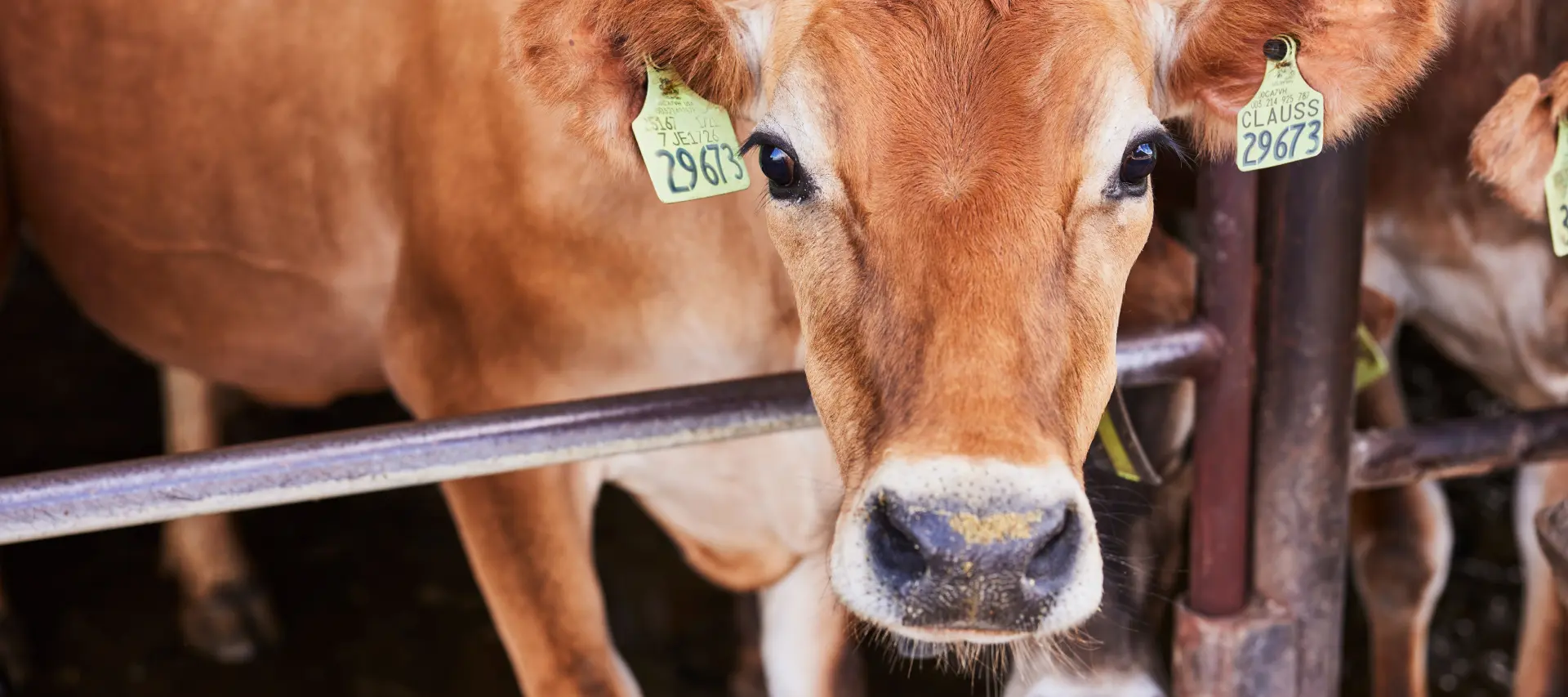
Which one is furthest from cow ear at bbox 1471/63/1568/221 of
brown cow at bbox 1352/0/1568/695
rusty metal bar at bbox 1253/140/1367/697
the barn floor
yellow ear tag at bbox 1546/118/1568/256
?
the barn floor

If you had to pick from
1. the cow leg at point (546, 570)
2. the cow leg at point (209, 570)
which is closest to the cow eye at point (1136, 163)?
the cow leg at point (546, 570)

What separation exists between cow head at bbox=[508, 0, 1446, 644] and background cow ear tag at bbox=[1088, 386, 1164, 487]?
415mm

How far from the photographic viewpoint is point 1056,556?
→ 4.19 feet

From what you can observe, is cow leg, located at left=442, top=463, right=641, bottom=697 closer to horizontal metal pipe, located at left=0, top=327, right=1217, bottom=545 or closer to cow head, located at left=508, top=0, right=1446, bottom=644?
horizontal metal pipe, located at left=0, top=327, right=1217, bottom=545

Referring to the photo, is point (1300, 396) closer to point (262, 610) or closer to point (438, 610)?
point (438, 610)

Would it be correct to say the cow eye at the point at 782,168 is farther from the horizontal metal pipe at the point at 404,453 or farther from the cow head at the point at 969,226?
the horizontal metal pipe at the point at 404,453

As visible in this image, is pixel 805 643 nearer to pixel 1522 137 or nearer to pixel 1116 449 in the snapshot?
pixel 1116 449

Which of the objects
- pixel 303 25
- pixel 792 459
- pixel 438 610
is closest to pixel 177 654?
pixel 438 610

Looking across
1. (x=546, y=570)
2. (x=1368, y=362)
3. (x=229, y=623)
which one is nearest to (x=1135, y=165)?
(x=1368, y=362)

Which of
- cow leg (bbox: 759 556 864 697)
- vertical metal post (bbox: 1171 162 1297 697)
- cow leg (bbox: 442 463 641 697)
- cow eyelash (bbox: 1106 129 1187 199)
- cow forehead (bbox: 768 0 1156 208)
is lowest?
cow leg (bbox: 759 556 864 697)

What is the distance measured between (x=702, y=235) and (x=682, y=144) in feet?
1.29

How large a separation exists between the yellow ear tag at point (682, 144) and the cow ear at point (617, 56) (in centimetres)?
2

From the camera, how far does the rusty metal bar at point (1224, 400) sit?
1.94 meters

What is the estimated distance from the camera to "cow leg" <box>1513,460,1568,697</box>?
9.36 feet
